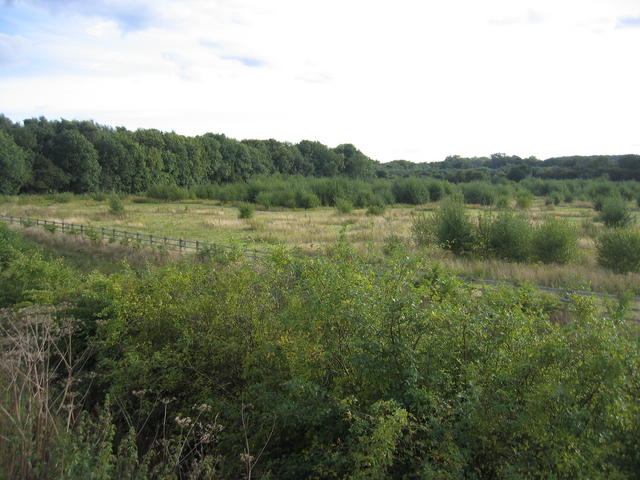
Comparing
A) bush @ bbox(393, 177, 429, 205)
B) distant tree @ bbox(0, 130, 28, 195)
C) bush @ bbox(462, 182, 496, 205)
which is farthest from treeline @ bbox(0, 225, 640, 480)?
bush @ bbox(393, 177, 429, 205)

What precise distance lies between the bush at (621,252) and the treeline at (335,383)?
16.6 meters

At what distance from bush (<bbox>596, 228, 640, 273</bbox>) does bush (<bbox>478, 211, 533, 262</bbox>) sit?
3.02 metres

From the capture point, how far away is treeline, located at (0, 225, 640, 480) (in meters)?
4.43

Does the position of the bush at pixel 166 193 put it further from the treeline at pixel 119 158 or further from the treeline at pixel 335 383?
the treeline at pixel 335 383

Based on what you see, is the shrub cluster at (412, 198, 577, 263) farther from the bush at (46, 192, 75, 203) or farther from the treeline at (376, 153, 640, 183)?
the treeline at (376, 153, 640, 183)

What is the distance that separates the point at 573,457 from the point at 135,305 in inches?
278

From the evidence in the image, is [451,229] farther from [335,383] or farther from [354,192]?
[354,192]

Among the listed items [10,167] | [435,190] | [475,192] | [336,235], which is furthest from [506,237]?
[10,167]

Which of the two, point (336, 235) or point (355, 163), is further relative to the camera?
point (355, 163)

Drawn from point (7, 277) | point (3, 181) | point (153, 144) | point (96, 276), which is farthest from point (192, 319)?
point (153, 144)

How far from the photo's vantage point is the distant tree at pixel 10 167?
2576 inches

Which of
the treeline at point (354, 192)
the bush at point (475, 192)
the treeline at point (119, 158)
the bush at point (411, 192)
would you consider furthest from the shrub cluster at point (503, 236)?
the treeline at point (119, 158)

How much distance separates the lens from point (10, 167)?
6606cm

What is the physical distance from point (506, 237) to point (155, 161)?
79.1m
